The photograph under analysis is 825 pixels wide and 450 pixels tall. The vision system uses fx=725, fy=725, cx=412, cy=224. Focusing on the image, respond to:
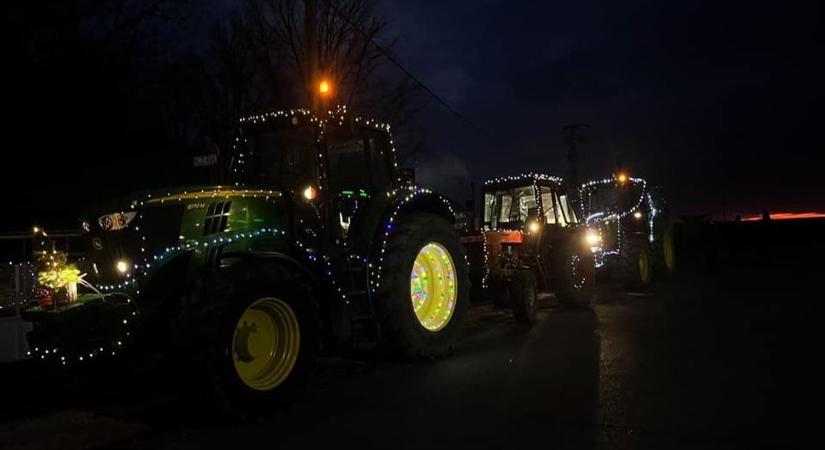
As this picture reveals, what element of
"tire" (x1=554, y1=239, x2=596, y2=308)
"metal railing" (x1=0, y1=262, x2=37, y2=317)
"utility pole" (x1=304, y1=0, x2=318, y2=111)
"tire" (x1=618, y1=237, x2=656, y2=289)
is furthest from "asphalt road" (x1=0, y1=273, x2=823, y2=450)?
"tire" (x1=618, y1=237, x2=656, y2=289)

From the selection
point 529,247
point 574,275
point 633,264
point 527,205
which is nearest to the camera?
point 529,247

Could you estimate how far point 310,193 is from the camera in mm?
7648

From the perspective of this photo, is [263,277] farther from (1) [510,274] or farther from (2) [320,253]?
(1) [510,274]

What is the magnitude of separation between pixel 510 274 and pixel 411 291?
3.79 m

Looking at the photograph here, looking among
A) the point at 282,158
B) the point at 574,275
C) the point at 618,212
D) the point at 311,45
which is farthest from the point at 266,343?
the point at 618,212

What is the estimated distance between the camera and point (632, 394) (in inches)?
266

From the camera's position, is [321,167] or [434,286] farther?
[434,286]

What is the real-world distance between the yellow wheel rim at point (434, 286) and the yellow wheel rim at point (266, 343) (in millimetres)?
2457

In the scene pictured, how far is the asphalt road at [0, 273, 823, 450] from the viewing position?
557cm

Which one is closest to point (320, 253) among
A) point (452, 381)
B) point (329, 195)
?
point (329, 195)

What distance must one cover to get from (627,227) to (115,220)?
15.7 metres

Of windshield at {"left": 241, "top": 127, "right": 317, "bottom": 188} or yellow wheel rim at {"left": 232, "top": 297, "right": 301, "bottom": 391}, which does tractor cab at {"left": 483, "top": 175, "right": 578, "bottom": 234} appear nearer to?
windshield at {"left": 241, "top": 127, "right": 317, "bottom": 188}

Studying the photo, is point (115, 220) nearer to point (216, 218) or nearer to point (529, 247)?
point (216, 218)

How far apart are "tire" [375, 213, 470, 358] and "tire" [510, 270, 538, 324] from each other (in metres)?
2.58
